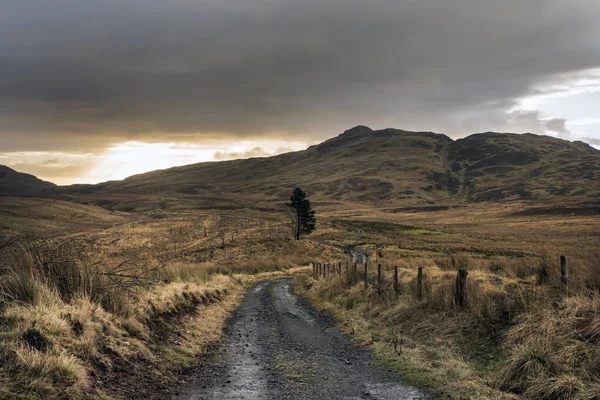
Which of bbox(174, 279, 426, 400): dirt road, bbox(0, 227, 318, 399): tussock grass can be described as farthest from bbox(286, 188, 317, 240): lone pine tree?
bbox(0, 227, 318, 399): tussock grass

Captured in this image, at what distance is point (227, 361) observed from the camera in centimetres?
1007

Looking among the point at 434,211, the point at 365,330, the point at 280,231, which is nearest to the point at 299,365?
the point at 365,330

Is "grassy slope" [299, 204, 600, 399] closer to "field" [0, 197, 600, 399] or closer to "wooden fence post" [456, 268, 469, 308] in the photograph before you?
"field" [0, 197, 600, 399]

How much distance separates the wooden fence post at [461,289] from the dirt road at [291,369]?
319 centimetres

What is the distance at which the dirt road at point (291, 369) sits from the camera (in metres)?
7.71

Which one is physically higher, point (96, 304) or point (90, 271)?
point (90, 271)

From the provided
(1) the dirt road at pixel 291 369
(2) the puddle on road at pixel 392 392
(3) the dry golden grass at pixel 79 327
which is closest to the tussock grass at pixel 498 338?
(2) the puddle on road at pixel 392 392

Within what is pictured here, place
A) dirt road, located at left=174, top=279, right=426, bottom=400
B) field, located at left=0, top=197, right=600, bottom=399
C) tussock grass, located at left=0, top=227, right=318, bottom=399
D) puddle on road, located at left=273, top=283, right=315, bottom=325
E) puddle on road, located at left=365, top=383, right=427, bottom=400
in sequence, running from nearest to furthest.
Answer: tussock grass, located at left=0, top=227, right=318, bottom=399
field, located at left=0, top=197, right=600, bottom=399
puddle on road, located at left=365, top=383, right=427, bottom=400
dirt road, located at left=174, top=279, right=426, bottom=400
puddle on road, located at left=273, top=283, right=315, bottom=325

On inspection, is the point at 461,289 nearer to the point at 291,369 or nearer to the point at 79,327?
the point at 291,369

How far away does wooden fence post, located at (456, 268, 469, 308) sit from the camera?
11.6 m

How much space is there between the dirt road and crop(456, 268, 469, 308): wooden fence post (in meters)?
3.19

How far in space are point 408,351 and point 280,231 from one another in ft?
272

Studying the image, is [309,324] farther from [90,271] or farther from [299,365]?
[90,271]

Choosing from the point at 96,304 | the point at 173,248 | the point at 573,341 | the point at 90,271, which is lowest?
the point at 173,248
